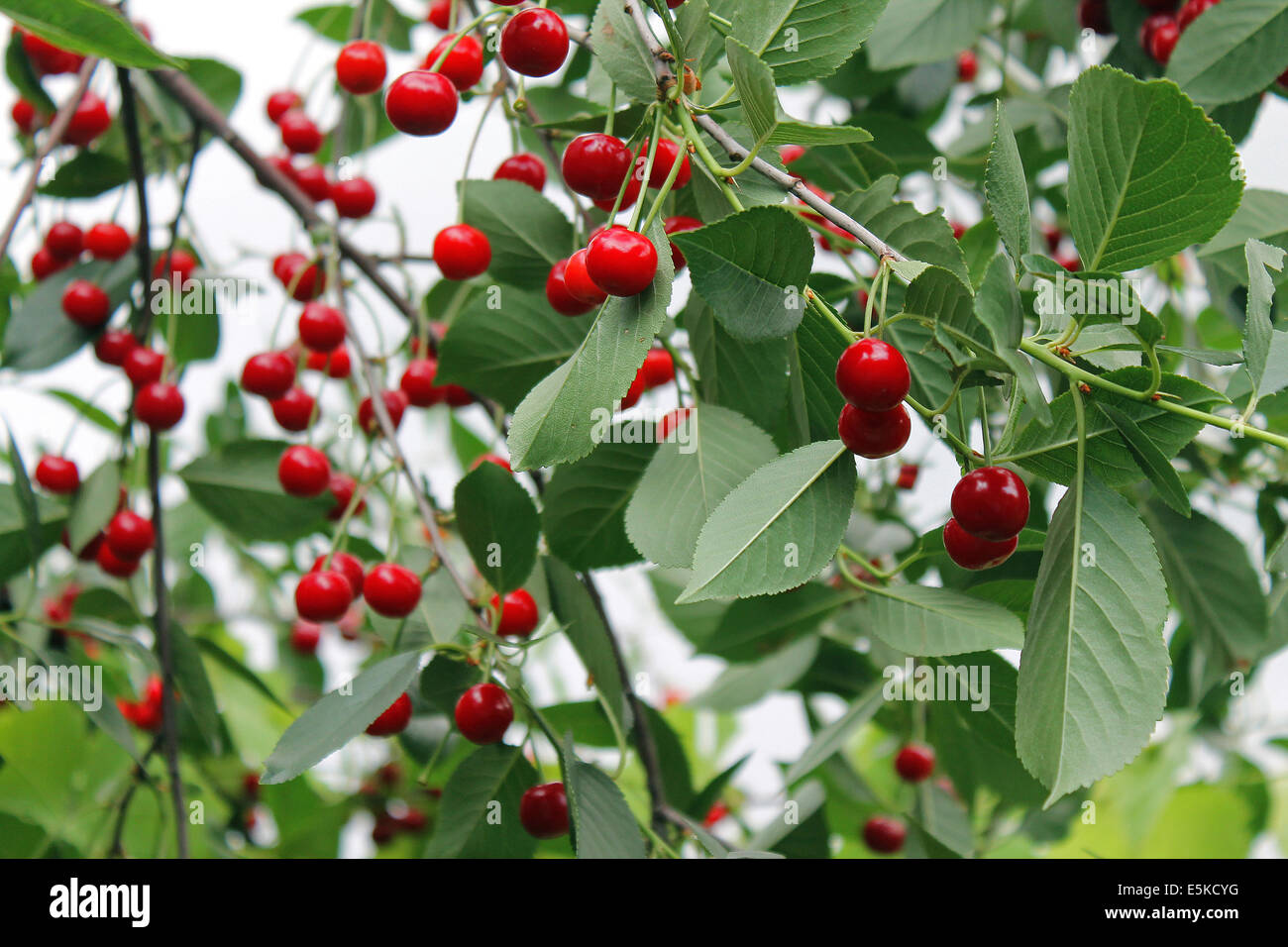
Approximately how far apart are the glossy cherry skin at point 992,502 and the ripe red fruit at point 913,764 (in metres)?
0.68

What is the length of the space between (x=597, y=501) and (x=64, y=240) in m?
0.83

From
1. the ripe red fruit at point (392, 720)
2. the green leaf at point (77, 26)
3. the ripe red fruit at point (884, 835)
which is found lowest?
the ripe red fruit at point (884, 835)

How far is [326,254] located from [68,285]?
1.04ft

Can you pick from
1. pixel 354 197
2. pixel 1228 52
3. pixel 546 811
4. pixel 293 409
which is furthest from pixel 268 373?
pixel 1228 52

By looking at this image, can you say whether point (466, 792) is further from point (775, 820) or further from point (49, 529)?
point (49, 529)

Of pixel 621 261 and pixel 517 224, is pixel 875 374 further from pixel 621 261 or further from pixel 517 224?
pixel 517 224

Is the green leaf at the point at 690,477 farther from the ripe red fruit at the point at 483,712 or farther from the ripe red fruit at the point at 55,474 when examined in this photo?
the ripe red fruit at the point at 55,474

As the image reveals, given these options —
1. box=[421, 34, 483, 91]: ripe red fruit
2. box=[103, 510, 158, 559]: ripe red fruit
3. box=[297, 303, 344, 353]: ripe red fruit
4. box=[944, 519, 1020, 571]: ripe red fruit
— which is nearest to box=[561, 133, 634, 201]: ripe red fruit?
box=[421, 34, 483, 91]: ripe red fruit

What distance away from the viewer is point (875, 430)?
526 millimetres

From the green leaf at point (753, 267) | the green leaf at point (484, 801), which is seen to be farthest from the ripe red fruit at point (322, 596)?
the green leaf at point (753, 267)

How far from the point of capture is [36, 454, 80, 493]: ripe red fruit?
1139mm

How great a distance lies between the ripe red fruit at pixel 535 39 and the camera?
2.04 ft

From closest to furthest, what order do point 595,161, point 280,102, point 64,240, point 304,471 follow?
point 595,161, point 304,471, point 64,240, point 280,102
